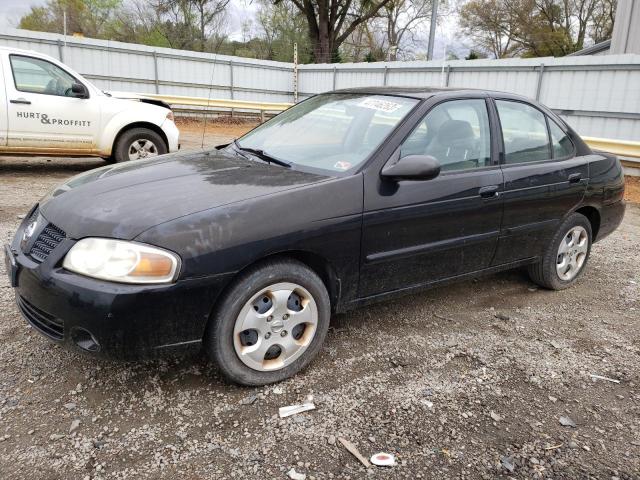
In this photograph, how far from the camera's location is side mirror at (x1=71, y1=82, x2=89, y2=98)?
747cm

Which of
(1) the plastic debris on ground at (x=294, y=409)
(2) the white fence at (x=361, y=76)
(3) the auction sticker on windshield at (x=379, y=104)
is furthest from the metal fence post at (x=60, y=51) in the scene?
(1) the plastic debris on ground at (x=294, y=409)

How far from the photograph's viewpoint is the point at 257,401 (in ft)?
8.92

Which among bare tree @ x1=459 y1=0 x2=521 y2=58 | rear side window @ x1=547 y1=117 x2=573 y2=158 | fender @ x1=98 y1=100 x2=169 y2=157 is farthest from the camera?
bare tree @ x1=459 y1=0 x2=521 y2=58

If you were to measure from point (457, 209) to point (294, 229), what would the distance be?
1258 millimetres

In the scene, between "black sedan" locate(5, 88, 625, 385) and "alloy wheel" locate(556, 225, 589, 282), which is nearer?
"black sedan" locate(5, 88, 625, 385)

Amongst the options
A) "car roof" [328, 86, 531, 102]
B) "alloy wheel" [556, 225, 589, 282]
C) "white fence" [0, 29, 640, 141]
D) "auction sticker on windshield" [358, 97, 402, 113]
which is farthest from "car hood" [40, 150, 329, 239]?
"white fence" [0, 29, 640, 141]

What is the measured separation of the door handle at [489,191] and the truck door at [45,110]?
621 cm

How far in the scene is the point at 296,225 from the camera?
272 cm

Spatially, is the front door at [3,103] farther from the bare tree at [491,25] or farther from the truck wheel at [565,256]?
the bare tree at [491,25]

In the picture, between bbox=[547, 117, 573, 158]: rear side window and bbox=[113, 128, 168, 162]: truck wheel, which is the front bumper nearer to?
bbox=[547, 117, 573, 158]: rear side window

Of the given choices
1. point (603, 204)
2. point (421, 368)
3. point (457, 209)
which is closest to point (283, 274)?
point (421, 368)

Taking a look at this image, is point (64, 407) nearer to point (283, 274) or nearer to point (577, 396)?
point (283, 274)

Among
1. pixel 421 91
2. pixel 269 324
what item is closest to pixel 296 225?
pixel 269 324

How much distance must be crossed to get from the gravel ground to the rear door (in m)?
0.64
